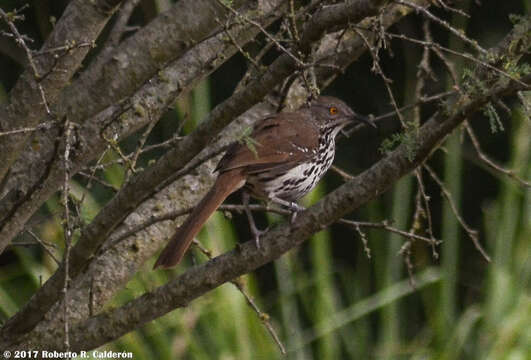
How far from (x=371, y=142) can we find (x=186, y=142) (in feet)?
13.7

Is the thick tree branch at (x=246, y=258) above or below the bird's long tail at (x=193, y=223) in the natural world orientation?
below

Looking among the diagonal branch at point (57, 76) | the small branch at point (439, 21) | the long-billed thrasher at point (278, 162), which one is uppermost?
the diagonal branch at point (57, 76)

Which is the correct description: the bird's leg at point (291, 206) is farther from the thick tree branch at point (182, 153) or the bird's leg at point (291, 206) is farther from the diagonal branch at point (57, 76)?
the diagonal branch at point (57, 76)

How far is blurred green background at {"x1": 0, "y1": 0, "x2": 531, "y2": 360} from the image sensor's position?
15.9ft

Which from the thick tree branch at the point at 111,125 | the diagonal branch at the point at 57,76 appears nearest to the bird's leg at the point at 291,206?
the thick tree branch at the point at 111,125

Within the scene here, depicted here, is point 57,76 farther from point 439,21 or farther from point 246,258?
point 439,21

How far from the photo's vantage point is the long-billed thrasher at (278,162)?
12.1 ft

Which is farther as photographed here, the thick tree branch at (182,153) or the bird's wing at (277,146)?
the bird's wing at (277,146)

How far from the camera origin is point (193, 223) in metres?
3.37

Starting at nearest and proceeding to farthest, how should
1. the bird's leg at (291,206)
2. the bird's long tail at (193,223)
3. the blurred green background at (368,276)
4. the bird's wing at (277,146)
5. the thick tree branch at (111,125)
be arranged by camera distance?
the bird's leg at (291,206), the thick tree branch at (111,125), the bird's long tail at (193,223), the bird's wing at (277,146), the blurred green background at (368,276)

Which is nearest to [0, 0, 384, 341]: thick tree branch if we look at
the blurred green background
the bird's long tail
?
the bird's long tail

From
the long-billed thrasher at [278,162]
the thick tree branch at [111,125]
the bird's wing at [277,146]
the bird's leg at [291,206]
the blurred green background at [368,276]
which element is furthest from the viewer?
the blurred green background at [368,276]

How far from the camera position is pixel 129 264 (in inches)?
→ 143

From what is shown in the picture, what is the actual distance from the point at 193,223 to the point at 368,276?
290 centimetres
